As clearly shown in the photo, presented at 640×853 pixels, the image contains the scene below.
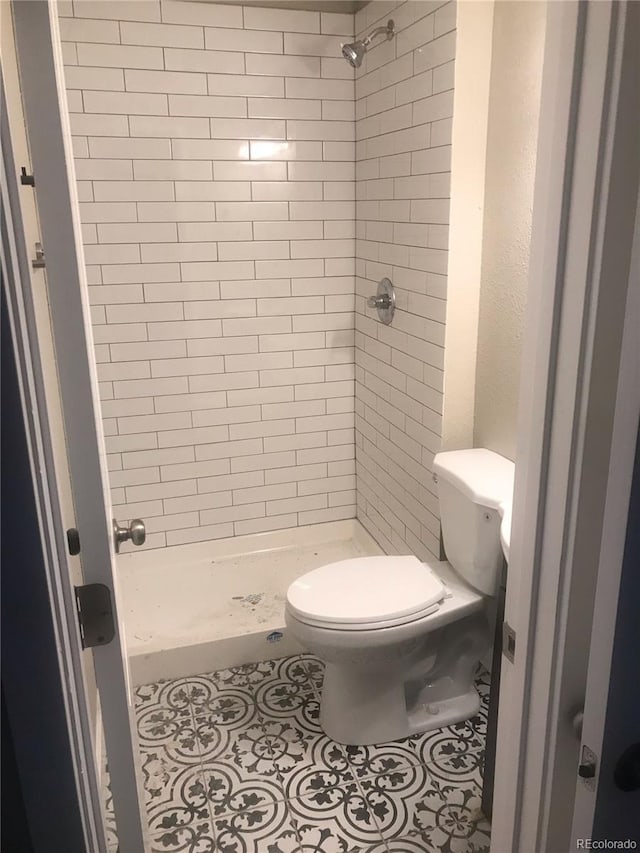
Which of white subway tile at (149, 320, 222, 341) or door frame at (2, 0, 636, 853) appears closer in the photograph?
door frame at (2, 0, 636, 853)

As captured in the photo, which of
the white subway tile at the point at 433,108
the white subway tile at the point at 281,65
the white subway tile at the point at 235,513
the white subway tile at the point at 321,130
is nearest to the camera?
the white subway tile at the point at 433,108

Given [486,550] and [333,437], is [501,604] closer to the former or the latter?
[486,550]

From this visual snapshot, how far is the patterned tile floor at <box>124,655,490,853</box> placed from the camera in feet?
5.61

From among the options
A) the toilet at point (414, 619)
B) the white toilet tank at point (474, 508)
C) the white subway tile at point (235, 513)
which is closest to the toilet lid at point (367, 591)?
the toilet at point (414, 619)

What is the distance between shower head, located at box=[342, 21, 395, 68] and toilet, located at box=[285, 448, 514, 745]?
138 cm

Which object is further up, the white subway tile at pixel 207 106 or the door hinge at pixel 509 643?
the white subway tile at pixel 207 106

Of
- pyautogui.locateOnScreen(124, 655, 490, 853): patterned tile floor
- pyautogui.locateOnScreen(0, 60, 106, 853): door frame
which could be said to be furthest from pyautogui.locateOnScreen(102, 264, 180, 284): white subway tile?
pyautogui.locateOnScreen(0, 60, 106, 853): door frame

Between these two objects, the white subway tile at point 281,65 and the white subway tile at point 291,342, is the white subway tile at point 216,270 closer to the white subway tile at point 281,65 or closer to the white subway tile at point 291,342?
the white subway tile at point 291,342

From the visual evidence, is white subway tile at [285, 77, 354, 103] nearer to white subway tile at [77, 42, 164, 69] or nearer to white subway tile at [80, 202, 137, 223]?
white subway tile at [77, 42, 164, 69]

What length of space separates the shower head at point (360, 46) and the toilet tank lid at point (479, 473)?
137 centimetres

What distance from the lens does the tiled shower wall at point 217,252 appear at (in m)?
2.43

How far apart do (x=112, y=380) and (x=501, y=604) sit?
175cm

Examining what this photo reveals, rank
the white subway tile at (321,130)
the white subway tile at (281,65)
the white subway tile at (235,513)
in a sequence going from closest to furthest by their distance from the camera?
the white subway tile at (281,65) → the white subway tile at (321,130) → the white subway tile at (235,513)

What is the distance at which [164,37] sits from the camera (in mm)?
2402
